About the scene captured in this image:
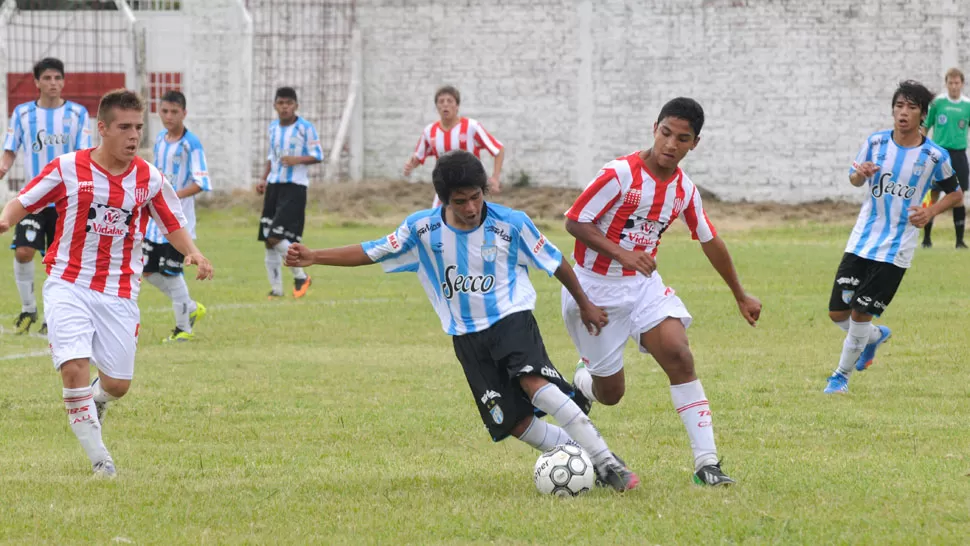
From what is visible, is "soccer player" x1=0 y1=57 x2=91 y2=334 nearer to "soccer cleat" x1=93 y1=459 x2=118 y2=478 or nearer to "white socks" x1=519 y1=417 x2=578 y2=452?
"soccer cleat" x1=93 y1=459 x2=118 y2=478

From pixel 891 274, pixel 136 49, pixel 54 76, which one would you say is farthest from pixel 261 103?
pixel 891 274

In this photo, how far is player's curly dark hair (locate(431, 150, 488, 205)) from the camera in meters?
5.84

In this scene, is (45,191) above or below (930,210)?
above

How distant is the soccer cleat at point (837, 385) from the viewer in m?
9.01

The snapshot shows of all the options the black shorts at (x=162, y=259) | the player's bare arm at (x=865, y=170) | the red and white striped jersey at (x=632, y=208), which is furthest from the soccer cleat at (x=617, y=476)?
the black shorts at (x=162, y=259)

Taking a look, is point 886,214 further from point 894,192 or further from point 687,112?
point 687,112

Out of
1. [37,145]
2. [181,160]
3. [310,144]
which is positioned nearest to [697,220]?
[181,160]

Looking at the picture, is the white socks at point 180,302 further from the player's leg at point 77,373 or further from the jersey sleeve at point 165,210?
the player's leg at point 77,373

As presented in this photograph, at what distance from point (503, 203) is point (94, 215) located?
A: 19720mm

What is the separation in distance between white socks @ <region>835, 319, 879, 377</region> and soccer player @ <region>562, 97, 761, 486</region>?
9.21 feet

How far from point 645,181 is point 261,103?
23.1 meters

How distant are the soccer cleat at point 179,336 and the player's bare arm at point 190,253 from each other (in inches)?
201

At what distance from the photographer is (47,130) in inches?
499

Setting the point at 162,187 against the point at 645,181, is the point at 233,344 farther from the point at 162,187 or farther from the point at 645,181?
the point at 645,181
